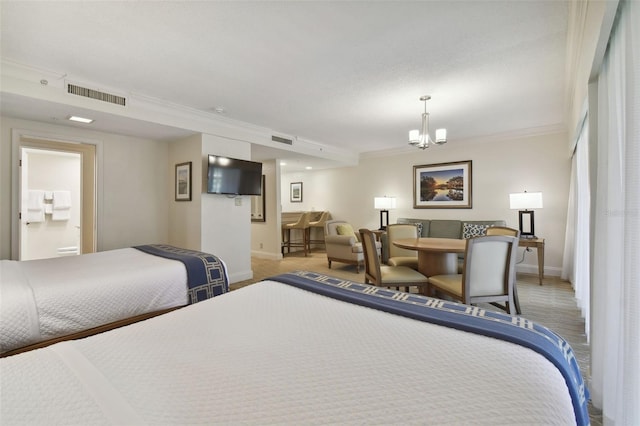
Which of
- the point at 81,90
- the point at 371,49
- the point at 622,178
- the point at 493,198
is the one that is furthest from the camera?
the point at 493,198

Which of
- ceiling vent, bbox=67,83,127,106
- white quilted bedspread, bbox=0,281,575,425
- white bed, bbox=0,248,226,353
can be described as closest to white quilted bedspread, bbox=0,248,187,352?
white bed, bbox=0,248,226,353

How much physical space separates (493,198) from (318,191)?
14.0 ft

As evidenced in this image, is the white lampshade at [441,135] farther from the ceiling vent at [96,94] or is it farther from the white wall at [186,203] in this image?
the ceiling vent at [96,94]

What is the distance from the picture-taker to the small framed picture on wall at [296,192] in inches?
331

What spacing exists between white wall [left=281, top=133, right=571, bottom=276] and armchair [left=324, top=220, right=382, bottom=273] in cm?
143

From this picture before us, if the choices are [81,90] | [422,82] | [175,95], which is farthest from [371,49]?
[81,90]

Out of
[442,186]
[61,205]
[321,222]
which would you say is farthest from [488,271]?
[61,205]

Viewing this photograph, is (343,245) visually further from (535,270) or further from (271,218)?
(535,270)

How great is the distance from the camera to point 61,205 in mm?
5887

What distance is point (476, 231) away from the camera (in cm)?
501

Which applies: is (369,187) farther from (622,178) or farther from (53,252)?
(53,252)

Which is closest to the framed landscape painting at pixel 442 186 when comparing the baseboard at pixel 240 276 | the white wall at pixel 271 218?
the white wall at pixel 271 218

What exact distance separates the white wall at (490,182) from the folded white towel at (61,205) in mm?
6066

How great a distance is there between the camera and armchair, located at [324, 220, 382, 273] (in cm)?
515
